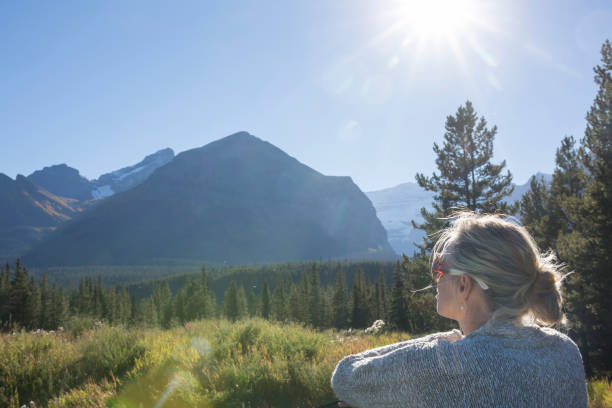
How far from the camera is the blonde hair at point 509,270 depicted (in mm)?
1696

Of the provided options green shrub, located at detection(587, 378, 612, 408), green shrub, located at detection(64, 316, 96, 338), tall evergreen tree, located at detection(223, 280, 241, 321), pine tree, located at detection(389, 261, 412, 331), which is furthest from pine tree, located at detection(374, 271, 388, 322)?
green shrub, located at detection(587, 378, 612, 408)

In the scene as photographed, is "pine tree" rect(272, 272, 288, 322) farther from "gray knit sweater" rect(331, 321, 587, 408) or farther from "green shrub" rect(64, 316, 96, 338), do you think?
"gray knit sweater" rect(331, 321, 587, 408)

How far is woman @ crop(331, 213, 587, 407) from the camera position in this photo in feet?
4.89

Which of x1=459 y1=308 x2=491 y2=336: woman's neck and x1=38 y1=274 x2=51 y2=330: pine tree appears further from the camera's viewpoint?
x1=38 y1=274 x2=51 y2=330: pine tree

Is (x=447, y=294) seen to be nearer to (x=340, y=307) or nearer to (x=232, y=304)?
(x=232, y=304)

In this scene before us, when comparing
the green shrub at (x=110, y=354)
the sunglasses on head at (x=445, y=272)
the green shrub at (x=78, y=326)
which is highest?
the sunglasses on head at (x=445, y=272)

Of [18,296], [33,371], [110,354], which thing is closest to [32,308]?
[18,296]

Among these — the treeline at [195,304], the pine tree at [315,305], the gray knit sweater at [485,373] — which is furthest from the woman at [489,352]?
the pine tree at [315,305]

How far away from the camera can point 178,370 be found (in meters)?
6.14

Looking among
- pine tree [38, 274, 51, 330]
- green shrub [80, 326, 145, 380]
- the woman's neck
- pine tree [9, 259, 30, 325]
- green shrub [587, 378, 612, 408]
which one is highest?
the woman's neck

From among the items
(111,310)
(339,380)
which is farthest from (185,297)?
(339,380)

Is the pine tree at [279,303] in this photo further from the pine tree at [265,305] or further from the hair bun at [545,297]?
the hair bun at [545,297]

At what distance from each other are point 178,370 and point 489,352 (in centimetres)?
596

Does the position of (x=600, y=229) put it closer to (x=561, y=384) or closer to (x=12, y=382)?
(x=561, y=384)
